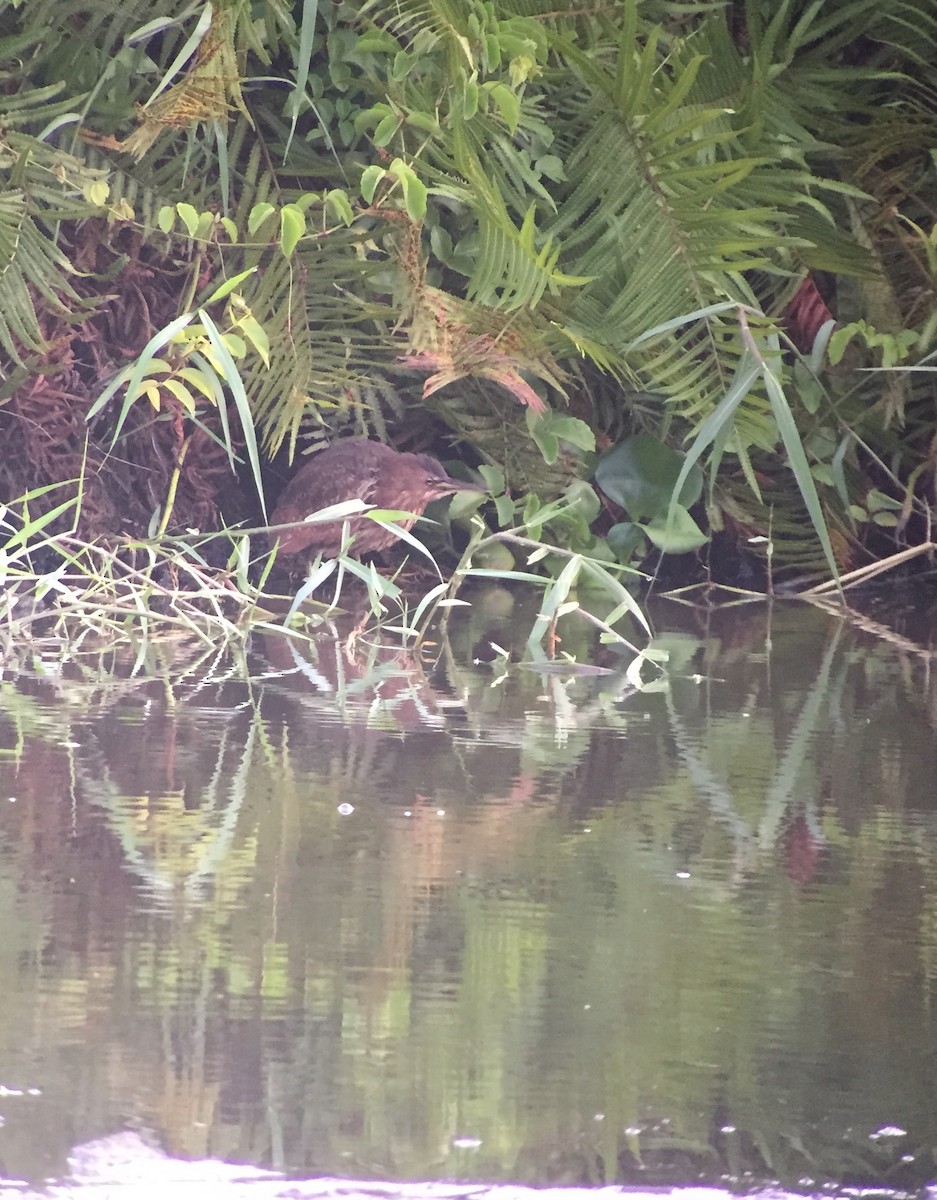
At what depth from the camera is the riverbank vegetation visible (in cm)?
120

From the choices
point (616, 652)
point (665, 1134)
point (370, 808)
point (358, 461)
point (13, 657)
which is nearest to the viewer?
point (665, 1134)

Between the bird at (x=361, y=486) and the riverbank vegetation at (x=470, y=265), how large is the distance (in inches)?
1.7

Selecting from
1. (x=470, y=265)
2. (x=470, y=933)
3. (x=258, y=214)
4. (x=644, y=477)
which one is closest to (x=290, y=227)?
(x=258, y=214)

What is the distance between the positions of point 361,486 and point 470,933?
876mm

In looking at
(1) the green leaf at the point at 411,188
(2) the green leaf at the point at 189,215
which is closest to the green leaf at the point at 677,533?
(1) the green leaf at the point at 411,188

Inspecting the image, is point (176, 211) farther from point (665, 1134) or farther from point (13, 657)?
Result: point (665, 1134)

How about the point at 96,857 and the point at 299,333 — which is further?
the point at 299,333

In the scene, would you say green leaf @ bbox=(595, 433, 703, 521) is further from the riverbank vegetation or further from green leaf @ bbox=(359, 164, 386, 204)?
green leaf @ bbox=(359, 164, 386, 204)

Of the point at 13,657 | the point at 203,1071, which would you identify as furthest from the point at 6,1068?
the point at 13,657

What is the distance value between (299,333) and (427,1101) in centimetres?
99

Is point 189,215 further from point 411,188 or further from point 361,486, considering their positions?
point 361,486

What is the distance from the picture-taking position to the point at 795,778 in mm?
777

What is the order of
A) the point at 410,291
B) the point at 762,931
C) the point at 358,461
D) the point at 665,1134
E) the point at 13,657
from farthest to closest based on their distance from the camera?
the point at 358,461 → the point at 410,291 → the point at 13,657 → the point at 762,931 → the point at 665,1134

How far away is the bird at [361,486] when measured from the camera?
1369mm
